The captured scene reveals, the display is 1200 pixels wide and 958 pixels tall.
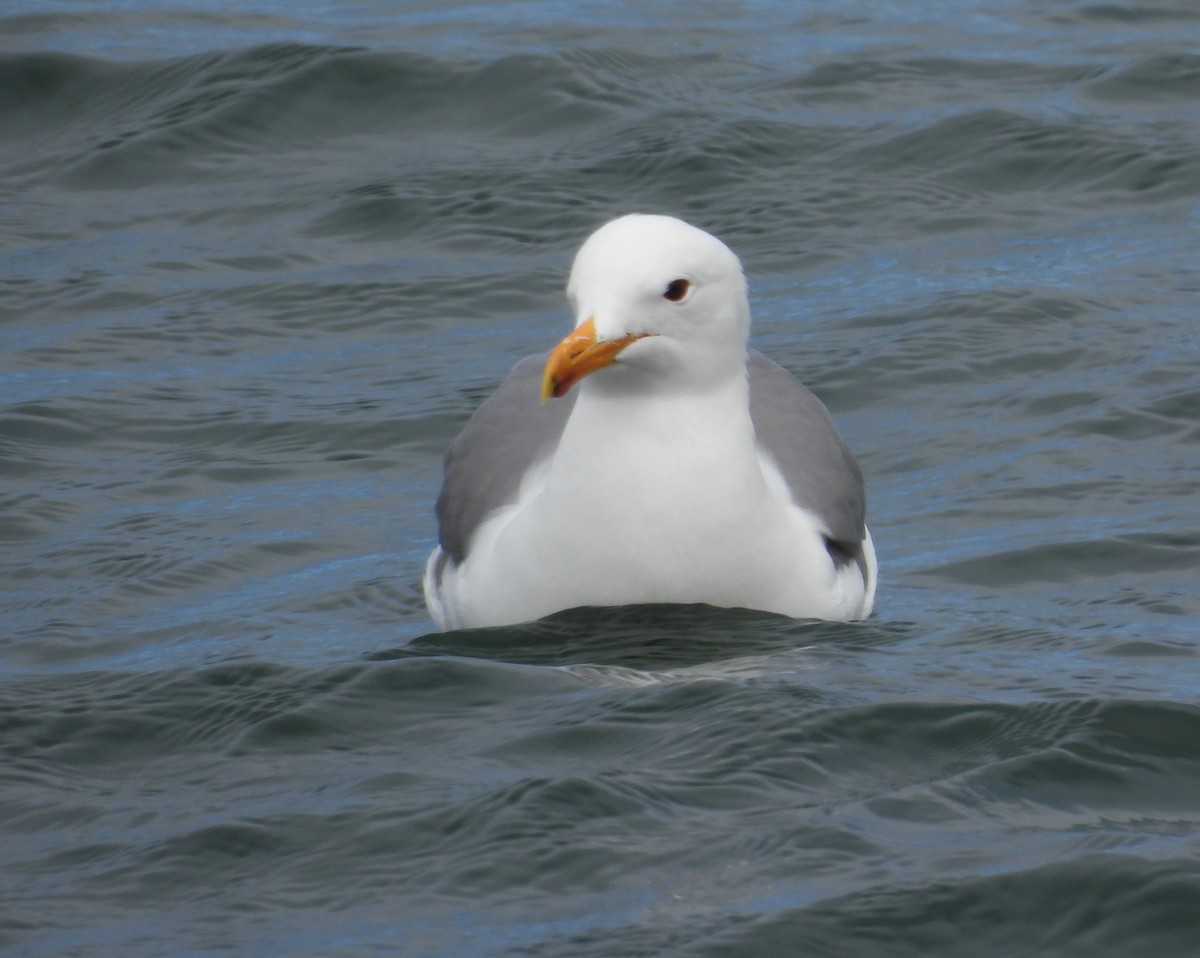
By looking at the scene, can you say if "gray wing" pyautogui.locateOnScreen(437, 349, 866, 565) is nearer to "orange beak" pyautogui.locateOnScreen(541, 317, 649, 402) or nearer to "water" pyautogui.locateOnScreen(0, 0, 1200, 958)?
"water" pyautogui.locateOnScreen(0, 0, 1200, 958)

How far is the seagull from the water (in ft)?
0.42

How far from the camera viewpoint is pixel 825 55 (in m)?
14.3

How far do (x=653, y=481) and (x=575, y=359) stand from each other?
27.5 inches

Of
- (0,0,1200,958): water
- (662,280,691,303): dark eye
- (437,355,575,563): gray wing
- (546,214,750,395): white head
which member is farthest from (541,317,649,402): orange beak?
(437,355,575,563): gray wing

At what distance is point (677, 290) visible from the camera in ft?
21.2

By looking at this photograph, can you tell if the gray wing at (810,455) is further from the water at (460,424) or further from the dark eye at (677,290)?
the dark eye at (677,290)

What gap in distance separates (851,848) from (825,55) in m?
9.74

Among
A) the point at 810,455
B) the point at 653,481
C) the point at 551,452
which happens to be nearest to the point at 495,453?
the point at 551,452

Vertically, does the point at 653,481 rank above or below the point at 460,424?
above

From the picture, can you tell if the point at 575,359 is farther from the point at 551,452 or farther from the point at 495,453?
the point at 495,453

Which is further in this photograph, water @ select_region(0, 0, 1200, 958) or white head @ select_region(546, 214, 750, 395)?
white head @ select_region(546, 214, 750, 395)

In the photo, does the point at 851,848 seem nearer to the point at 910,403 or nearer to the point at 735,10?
the point at 910,403

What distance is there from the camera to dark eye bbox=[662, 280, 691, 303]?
6.43 metres

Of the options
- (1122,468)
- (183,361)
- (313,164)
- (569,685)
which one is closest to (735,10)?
(313,164)
